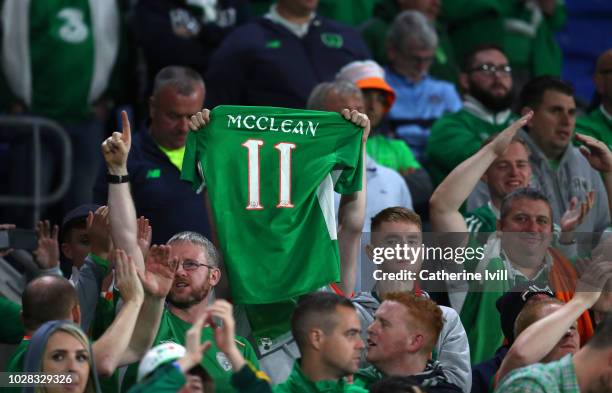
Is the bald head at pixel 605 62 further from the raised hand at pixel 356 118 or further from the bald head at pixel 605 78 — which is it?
the raised hand at pixel 356 118

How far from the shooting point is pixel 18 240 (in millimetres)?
10219

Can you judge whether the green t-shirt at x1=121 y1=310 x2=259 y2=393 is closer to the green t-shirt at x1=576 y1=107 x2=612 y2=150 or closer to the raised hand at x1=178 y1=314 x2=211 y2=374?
the raised hand at x1=178 y1=314 x2=211 y2=374

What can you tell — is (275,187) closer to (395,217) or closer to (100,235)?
(395,217)

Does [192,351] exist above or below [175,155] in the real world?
below

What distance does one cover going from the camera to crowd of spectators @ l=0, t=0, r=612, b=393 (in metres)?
8.40

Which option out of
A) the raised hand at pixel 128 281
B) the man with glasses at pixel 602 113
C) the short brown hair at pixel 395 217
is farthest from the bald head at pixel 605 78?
the raised hand at pixel 128 281

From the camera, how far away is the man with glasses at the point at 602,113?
11.6m

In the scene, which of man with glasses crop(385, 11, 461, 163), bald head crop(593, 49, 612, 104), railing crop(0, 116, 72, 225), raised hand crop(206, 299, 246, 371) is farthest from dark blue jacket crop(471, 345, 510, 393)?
railing crop(0, 116, 72, 225)

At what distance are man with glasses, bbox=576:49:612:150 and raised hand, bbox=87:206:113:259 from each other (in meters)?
3.91

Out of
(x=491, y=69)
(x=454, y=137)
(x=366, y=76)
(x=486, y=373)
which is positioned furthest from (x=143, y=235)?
(x=491, y=69)

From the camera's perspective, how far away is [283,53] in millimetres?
12250

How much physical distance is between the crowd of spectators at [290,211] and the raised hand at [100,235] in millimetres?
10

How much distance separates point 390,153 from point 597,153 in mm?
1990

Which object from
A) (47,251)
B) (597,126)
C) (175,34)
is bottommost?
(47,251)
